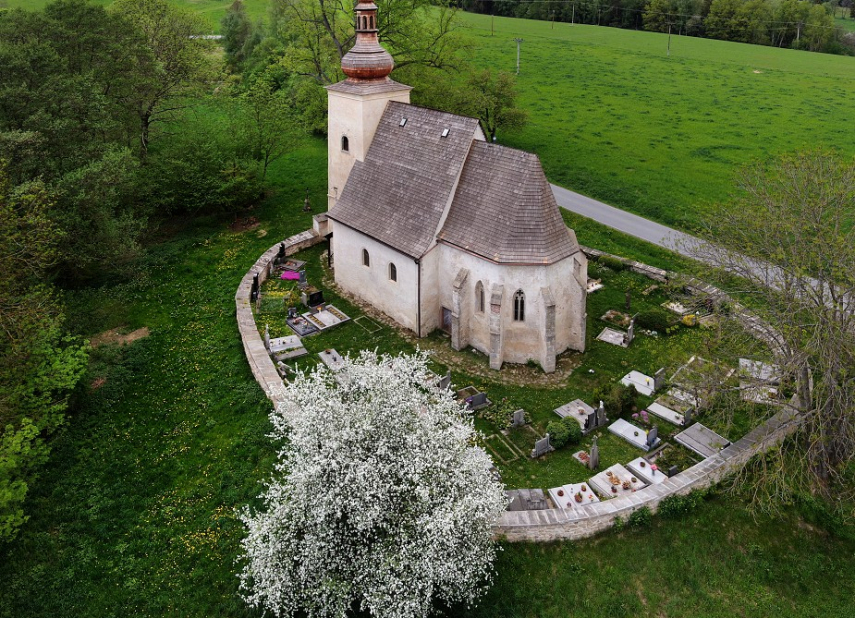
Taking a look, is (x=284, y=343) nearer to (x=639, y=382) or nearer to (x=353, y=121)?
(x=353, y=121)

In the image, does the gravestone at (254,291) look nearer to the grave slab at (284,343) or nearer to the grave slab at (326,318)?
the grave slab at (326,318)

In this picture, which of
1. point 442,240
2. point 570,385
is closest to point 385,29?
point 442,240

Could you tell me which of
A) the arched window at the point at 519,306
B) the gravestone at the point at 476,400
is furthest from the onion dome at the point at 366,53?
the gravestone at the point at 476,400

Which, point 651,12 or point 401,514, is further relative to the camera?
point 651,12

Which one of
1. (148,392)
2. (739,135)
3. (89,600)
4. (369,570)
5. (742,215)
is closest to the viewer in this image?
(369,570)

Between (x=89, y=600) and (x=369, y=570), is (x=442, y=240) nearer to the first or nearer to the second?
(x=369, y=570)

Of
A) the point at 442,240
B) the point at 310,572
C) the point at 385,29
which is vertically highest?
the point at 385,29
